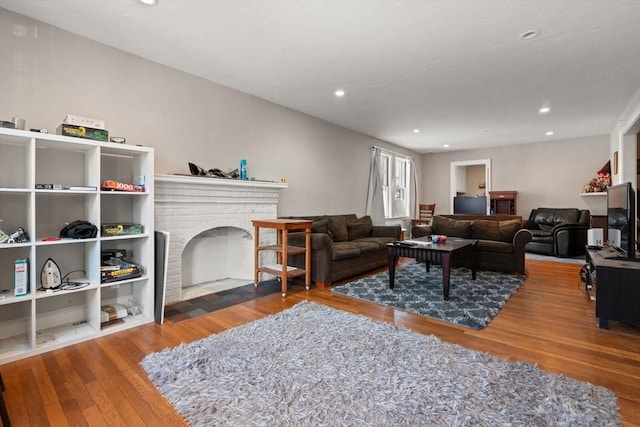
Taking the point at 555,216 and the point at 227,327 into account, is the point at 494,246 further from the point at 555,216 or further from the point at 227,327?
the point at 227,327

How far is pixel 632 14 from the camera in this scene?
2.26m

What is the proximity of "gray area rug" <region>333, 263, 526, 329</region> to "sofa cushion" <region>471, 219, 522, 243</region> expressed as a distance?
0.54m

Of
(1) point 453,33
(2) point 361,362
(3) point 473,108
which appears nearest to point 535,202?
(3) point 473,108

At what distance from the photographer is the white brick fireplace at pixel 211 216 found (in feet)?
10.2

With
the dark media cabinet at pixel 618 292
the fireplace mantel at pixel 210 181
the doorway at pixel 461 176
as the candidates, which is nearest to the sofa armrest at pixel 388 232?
the fireplace mantel at pixel 210 181

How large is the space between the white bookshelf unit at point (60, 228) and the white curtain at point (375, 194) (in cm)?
443

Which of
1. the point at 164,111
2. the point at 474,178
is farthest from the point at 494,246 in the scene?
the point at 474,178

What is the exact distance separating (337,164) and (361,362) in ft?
13.3

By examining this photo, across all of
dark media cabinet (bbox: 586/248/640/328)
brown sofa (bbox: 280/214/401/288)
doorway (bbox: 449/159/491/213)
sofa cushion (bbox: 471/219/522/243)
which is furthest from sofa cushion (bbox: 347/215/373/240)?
doorway (bbox: 449/159/491/213)

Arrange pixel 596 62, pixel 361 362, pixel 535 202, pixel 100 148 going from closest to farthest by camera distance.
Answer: pixel 361 362 → pixel 100 148 → pixel 596 62 → pixel 535 202

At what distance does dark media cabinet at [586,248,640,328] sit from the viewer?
7.82 ft

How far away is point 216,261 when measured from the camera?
3904 mm

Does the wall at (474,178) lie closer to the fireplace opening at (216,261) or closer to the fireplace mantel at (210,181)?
the fireplace mantel at (210,181)

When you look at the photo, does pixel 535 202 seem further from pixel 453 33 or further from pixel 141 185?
pixel 141 185
